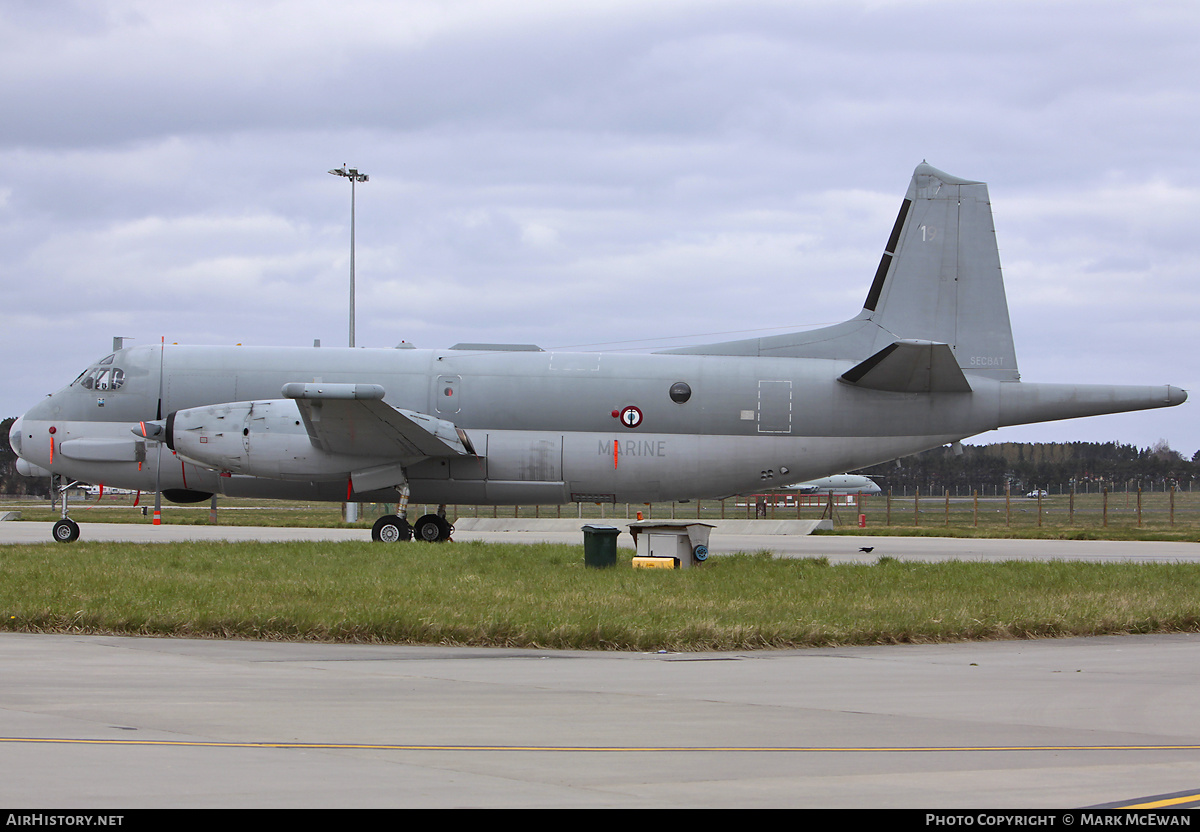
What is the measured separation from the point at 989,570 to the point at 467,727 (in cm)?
1470

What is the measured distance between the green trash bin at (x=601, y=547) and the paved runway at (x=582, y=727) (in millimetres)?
7760

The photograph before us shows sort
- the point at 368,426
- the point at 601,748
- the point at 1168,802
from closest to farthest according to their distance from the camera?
the point at 1168,802 → the point at 601,748 → the point at 368,426

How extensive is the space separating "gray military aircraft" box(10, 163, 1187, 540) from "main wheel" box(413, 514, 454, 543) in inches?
2.0

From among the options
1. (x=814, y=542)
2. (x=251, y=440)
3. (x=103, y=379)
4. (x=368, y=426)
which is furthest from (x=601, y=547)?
(x=814, y=542)

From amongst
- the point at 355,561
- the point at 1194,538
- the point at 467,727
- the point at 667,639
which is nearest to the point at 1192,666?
the point at 667,639

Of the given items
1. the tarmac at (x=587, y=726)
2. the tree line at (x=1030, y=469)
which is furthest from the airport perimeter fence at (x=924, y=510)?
the tarmac at (x=587, y=726)

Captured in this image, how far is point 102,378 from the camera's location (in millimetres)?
26297

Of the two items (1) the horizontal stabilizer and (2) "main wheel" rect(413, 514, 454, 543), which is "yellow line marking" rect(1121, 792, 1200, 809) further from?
(2) "main wheel" rect(413, 514, 454, 543)

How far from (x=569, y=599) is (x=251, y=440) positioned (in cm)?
1255

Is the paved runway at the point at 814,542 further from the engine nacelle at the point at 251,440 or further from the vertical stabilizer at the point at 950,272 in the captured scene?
the vertical stabilizer at the point at 950,272

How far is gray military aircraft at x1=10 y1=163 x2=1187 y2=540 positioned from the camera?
25328 mm

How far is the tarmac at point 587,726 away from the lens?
563 centimetres

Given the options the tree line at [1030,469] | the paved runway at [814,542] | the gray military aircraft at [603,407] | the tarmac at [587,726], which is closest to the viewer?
the tarmac at [587,726]

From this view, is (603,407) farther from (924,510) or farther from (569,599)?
(924,510)
